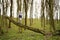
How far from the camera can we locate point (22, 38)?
2.31 metres

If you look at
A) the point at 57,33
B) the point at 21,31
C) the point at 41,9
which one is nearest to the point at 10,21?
the point at 21,31

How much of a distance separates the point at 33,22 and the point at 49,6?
0.35 meters

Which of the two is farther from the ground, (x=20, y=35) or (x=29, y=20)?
(x=29, y=20)

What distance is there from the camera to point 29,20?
93.4 inches

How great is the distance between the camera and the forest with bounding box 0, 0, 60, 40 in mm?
2330

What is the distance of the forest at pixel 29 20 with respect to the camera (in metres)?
2.33

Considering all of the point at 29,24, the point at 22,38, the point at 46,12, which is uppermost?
the point at 46,12

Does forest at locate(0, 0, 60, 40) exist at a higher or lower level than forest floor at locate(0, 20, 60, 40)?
higher

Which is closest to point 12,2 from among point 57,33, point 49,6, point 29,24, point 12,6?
point 12,6

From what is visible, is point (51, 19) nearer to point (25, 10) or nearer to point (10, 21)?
point (25, 10)

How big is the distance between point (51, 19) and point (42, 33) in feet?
0.85

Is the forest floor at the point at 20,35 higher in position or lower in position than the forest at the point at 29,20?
lower

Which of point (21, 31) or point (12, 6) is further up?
point (12, 6)

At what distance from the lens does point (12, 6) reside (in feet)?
7.82
